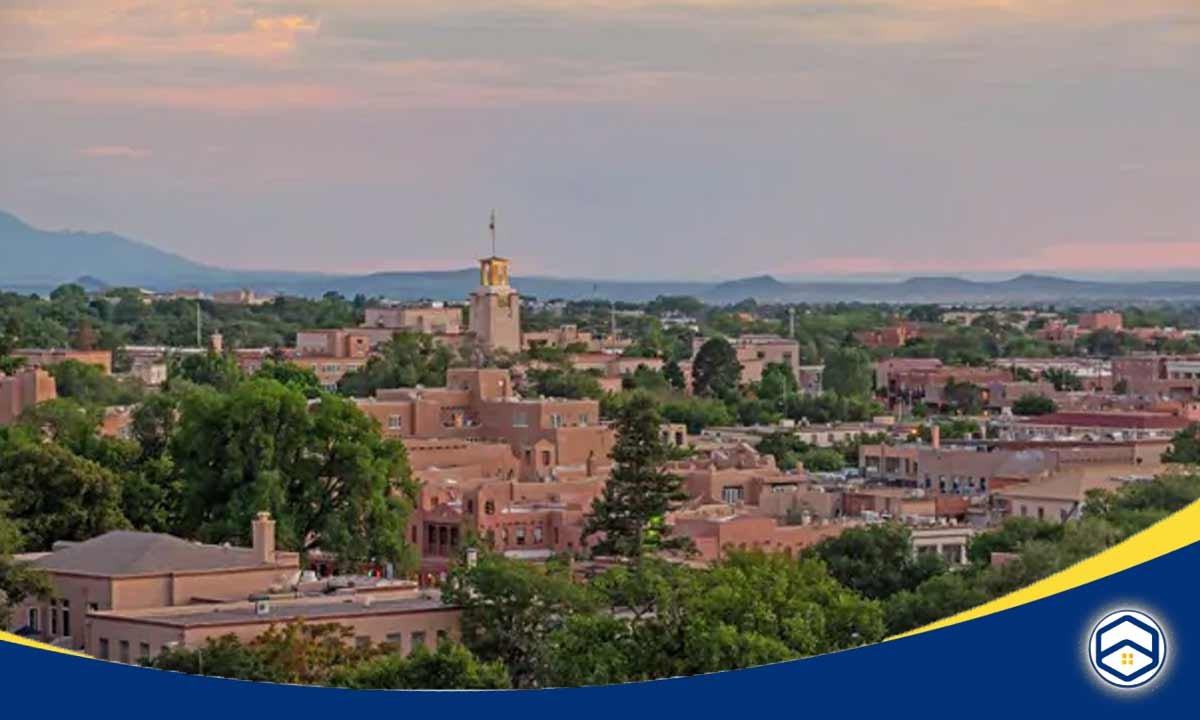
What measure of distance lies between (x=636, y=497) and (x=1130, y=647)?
518 inches

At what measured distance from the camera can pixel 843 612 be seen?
13281mm

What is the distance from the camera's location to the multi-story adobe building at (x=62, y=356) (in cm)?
3694

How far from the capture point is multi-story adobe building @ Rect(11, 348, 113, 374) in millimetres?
36941

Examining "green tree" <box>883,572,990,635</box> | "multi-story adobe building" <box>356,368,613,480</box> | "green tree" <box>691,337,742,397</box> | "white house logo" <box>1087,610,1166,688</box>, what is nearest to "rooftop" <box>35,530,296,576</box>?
"green tree" <box>883,572,990,635</box>

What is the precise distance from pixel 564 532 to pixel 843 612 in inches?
316

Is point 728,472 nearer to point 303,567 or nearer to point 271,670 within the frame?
point 303,567

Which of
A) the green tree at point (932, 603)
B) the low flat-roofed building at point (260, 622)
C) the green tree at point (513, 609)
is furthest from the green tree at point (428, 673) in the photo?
the green tree at point (932, 603)

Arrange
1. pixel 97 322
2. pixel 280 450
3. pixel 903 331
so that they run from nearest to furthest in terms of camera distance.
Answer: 1. pixel 280 450
2. pixel 97 322
3. pixel 903 331

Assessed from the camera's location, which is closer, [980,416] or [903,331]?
[980,416]

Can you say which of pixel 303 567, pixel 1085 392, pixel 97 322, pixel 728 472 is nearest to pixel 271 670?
pixel 303 567

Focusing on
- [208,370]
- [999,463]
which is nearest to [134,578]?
[999,463]

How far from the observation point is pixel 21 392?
2897cm

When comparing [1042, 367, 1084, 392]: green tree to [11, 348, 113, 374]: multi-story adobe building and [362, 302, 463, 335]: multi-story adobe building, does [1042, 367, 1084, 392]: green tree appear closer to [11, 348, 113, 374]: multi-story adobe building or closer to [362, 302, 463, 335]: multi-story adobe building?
[362, 302, 463, 335]: multi-story adobe building

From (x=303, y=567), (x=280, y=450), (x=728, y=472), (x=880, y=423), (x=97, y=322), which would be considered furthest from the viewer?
(x=97, y=322)
